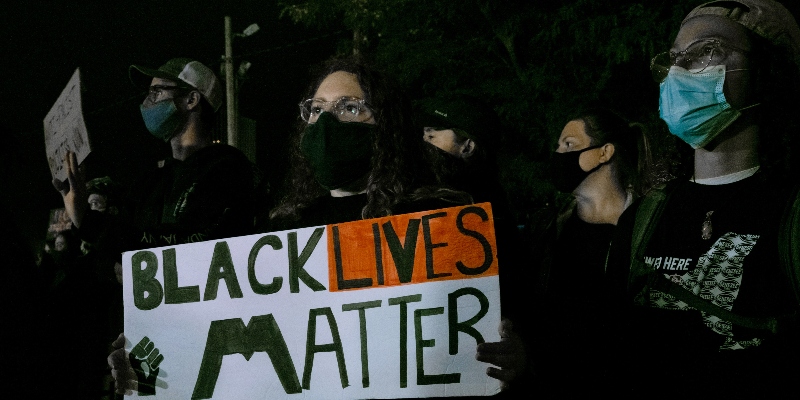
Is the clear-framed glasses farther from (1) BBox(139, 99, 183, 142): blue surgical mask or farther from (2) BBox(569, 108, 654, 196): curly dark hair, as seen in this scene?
(2) BBox(569, 108, 654, 196): curly dark hair

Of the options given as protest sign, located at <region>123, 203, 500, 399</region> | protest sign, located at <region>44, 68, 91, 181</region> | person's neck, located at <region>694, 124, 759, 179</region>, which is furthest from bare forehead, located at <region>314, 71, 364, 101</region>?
protest sign, located at <region>44, 68, 91, 181</region>

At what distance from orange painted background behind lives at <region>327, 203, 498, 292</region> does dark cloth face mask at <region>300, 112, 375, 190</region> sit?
9.7 inches

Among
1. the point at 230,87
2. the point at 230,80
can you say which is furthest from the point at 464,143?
the point at 230,80

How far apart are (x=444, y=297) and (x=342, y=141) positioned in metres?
0.65

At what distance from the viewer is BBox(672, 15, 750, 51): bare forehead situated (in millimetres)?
2514

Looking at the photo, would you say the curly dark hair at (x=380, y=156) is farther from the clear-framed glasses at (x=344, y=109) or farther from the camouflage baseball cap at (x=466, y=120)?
the camouflage baseball cap at (x=466, y=120)

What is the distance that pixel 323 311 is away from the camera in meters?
2.53

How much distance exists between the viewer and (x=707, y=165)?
8.45 feet

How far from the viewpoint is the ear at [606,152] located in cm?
439

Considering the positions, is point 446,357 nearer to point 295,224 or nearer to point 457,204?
point 457,204

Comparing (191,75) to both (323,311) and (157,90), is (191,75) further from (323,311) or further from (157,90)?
(323,311)

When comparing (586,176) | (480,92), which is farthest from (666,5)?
(586,176)

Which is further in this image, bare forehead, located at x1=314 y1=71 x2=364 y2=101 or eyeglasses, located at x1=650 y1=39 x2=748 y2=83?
bare forehead, located at x1=314 y1=71 x2=364 y2=101

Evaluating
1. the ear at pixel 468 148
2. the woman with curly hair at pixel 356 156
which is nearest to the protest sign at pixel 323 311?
the woman with curly hair at pixel 356 156
